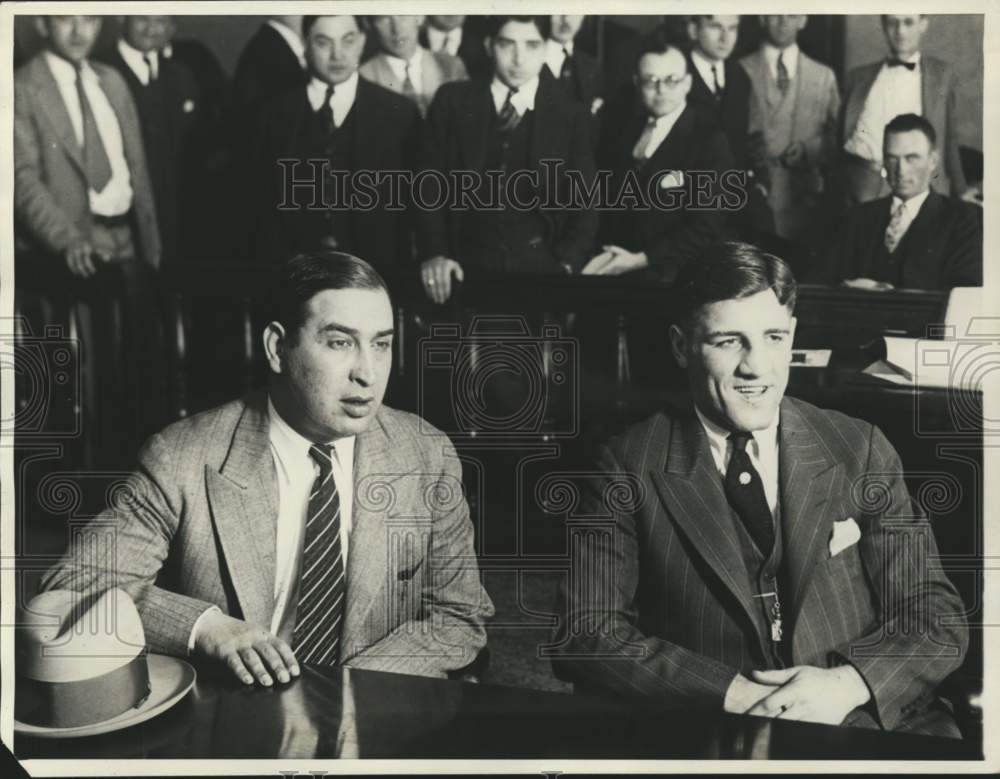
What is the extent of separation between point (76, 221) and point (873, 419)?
2098 mm

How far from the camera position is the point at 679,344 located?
2777 millimetres

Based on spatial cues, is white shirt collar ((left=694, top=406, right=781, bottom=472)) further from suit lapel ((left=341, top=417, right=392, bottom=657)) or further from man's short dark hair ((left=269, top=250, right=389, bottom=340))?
man's short dark hair ((left=269, top=250, right=389, bottom=340))

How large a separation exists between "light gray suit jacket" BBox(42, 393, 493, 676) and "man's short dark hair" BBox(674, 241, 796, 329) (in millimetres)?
703

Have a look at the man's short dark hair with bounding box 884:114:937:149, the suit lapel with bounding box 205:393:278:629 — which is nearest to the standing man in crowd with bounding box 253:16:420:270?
the suit lapel with bounding box 205:393:278:629

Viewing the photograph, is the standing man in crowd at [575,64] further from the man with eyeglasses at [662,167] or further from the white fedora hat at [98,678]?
the white fedora hat at [98,678]

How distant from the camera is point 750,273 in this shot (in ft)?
9.07

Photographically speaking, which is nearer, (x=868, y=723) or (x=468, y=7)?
(x=868, y=723)

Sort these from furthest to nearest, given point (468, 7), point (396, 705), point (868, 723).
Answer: point (468, 7) < point (868, 723) < point (396, 705)

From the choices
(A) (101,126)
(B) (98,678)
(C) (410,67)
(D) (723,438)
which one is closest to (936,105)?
(D) (723,438)

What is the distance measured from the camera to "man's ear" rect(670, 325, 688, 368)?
277cm

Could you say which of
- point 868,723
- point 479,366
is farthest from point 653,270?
point 868,723

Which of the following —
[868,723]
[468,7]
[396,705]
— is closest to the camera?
[396,705]

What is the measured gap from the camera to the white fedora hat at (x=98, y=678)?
7.50 ft

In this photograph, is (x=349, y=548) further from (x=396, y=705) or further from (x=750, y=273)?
(x=750, y=273)
